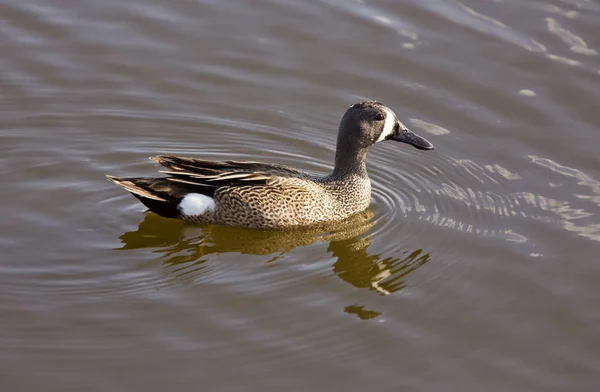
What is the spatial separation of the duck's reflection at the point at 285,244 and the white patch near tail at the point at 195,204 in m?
0.15

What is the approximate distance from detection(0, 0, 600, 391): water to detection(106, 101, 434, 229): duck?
168 millimetres

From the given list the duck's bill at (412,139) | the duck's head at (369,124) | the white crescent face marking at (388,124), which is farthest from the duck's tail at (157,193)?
the duck's bill at (412,139)

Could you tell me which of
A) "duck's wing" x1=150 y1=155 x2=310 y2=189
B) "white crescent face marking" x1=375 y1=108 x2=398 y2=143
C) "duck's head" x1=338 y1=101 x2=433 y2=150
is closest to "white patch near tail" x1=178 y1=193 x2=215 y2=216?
"duck's wing" x1=150 y1=155 x2=310 y2=189

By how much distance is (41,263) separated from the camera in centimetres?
848

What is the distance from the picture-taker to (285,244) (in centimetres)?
913

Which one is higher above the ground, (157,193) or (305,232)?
(157,193)

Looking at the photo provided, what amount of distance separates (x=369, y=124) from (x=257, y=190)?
1150mm

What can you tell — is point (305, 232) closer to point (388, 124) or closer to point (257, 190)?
point (257, 190)

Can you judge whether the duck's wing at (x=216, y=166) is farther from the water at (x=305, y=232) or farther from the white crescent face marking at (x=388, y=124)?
the white crescent face marking at (x=388, y=124)

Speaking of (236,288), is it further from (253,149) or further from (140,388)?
(253,149)

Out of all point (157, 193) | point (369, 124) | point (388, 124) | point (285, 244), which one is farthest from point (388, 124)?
point (157, 193)

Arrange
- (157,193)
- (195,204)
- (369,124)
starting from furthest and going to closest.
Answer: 1. (369,124)
2. (195,204)
3. (157,193)

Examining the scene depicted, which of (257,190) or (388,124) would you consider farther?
(388,124)

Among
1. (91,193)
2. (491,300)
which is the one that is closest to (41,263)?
(91,193)
